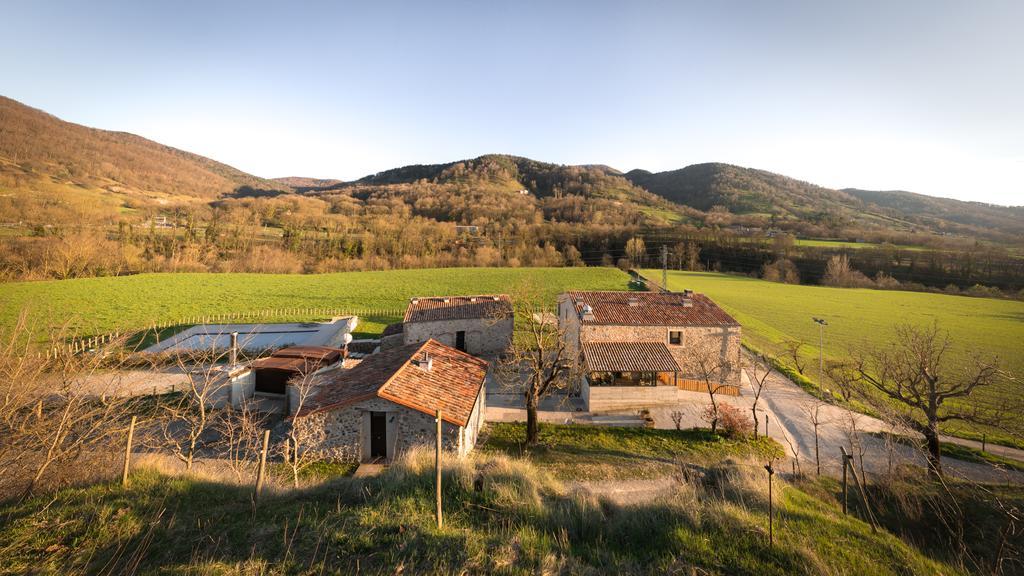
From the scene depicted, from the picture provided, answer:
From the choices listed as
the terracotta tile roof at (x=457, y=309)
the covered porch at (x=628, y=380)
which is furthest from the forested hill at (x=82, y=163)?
the covered porch at (x=628, y=380)

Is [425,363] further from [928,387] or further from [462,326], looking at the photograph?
[928,387]

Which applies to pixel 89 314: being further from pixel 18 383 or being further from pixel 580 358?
pixel 580 358

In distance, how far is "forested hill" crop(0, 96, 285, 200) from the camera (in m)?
84.1

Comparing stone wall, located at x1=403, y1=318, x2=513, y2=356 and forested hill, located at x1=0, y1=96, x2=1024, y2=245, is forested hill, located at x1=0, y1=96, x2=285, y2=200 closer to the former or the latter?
forested hill, located at x1=0, y1=96, x2=1024, y2=245

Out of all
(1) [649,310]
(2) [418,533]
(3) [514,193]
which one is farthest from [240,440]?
(3) [514,193]

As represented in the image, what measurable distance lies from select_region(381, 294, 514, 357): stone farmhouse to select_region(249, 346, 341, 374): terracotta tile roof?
538 cm

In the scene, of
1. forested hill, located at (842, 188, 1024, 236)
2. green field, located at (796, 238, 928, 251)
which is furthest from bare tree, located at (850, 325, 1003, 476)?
green field, located at (796, 238, 928, 251)

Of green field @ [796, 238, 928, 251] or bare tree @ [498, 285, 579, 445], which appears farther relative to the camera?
green field @ [796, 238, 928, 251]

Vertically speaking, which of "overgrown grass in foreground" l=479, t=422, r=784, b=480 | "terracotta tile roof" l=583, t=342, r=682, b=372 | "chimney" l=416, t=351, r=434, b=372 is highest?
"chimney" l=416, t=351, r=434, b=372

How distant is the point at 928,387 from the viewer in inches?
604

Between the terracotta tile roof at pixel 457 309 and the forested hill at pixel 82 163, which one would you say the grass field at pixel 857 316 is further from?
the forested hill at pixel 82 163

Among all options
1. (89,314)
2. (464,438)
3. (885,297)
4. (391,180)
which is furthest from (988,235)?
(391,180)

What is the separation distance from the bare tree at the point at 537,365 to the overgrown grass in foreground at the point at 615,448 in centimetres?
94

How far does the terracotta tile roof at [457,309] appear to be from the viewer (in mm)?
28141
